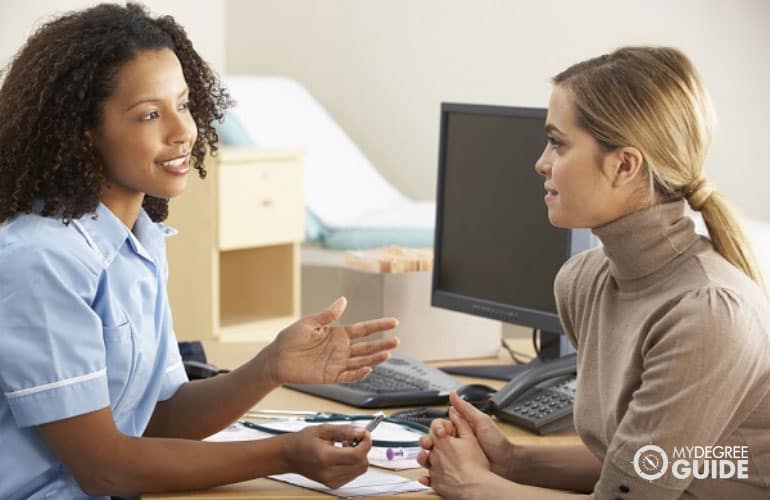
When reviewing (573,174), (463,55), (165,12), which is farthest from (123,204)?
(463,55)

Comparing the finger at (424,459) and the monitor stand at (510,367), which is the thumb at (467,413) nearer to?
the finger at (424,459)

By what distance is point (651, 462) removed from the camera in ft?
4.31

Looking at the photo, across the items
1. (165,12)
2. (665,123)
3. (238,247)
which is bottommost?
(238,247)

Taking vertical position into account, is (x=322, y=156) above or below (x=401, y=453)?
above

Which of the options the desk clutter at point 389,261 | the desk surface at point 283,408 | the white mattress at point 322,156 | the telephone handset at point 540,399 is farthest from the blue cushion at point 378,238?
the telephone handset at point 540,399

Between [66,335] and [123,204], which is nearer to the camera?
[66,335]

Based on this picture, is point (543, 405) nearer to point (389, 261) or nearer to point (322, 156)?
point (389, 261)

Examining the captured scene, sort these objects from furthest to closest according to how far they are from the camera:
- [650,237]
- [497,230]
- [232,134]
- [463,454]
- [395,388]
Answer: [232,134]
[497,230]
[395,388]
[463,454]
[650,237]

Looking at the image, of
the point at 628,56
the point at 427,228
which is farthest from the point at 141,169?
the point at 427,228

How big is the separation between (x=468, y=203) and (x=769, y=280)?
85 cm

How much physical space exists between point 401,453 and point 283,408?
0.34m

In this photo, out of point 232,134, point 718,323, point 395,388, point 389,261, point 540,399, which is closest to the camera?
point 718,323

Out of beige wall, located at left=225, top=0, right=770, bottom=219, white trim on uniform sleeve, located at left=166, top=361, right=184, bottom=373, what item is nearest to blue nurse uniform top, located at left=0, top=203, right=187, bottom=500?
white trim on uniform sleeve, located at left=166, top=361, right=184, bottom=373

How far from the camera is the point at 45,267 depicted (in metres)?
1.44
